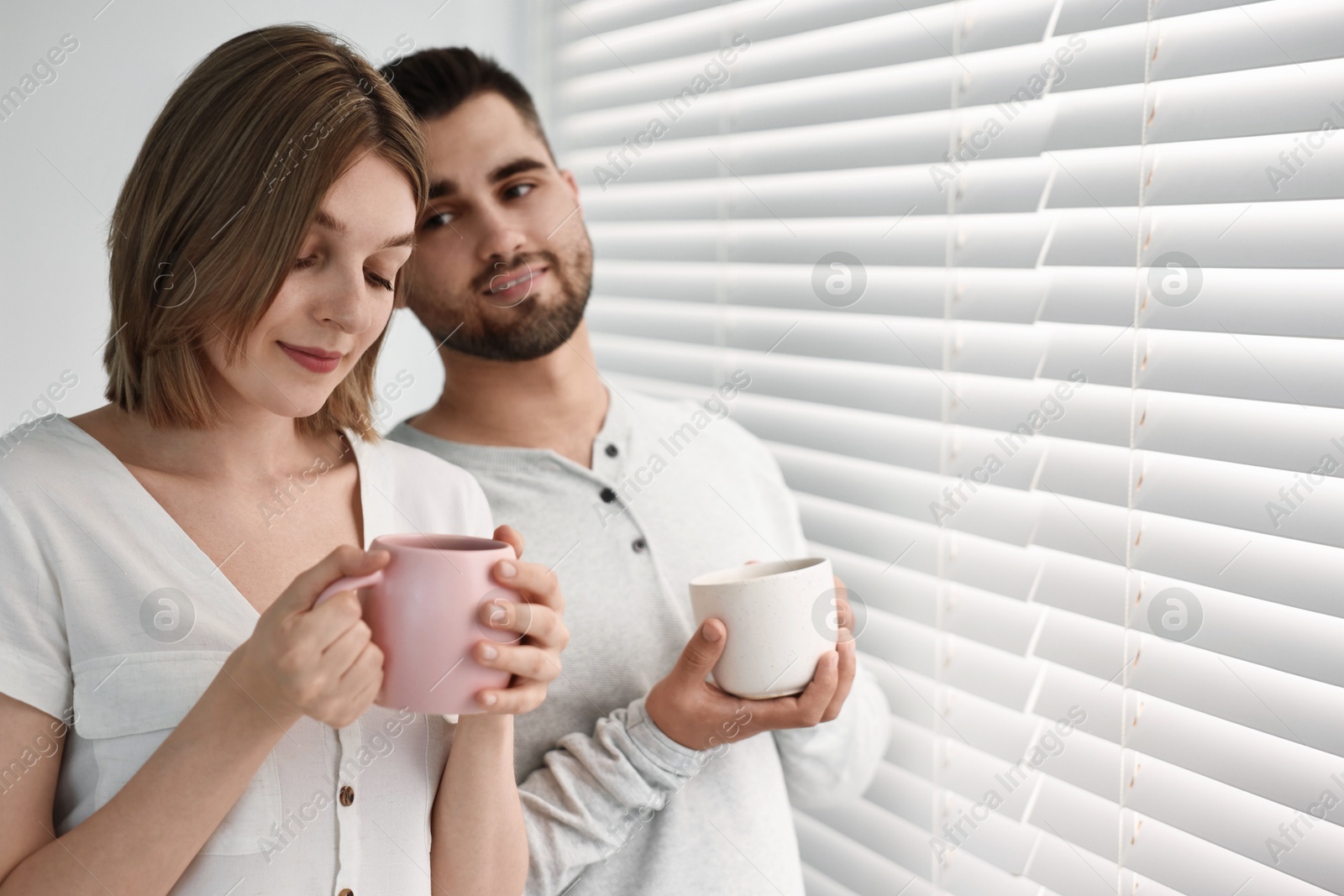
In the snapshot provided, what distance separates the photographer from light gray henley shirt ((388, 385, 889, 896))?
98cm

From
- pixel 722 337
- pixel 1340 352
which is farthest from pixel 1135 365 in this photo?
pixel 722 337

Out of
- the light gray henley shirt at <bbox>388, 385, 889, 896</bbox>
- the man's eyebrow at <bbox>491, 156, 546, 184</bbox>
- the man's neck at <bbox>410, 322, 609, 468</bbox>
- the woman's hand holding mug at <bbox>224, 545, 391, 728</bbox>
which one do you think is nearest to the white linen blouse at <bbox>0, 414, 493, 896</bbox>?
the woman's hand holding mug at <bbox>224, 545, 391, 728</bbox>

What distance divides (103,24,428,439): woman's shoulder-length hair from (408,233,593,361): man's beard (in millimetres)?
319

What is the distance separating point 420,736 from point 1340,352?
85 cm

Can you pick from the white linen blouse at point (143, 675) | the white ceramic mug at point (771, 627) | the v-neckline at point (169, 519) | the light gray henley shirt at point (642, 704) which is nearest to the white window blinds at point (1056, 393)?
the light gray henley shirt at point (642, 704)

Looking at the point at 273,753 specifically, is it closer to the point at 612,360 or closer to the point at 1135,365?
the point at 1135,365

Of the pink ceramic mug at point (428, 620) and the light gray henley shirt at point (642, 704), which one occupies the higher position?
the pink ceramic mug at point (428, 620)

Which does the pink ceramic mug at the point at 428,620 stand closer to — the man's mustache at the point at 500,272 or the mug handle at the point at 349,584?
the mug handle at the point at 349,584

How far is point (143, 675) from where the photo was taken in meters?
0.72

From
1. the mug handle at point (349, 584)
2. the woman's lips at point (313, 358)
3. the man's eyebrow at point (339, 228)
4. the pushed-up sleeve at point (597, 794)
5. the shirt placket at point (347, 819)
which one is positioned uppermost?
the man's eyebrow at point (339, 228)

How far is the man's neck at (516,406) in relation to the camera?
1193 millimetres

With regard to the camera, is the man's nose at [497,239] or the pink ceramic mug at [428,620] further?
the man's nose at [497,239]

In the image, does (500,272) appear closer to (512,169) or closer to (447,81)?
(512,169)

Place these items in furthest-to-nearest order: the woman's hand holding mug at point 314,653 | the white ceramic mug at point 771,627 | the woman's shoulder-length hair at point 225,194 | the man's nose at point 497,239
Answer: the man's nose at point 497,239, the white ceramic mug at point 771,627, the woman's shoulder-length hair at point 225,194, the woman's hand holding mug at point 314,653
